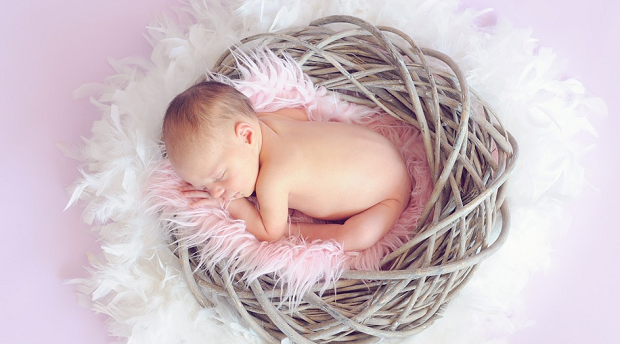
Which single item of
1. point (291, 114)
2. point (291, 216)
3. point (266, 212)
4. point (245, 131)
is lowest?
point (291, 216)

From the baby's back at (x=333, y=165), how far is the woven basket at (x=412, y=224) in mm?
118

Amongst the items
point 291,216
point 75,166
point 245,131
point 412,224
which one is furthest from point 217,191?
point 75,166

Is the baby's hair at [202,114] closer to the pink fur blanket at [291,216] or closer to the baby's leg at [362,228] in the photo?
the pink fur blanket at [291,216]

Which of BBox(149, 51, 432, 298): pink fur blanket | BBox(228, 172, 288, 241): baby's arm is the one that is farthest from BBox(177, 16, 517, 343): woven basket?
BBox(228, 172, 288, 241): baby's arm

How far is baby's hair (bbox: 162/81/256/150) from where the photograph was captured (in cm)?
132

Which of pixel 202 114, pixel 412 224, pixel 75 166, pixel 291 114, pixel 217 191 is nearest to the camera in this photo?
pixel 202 114

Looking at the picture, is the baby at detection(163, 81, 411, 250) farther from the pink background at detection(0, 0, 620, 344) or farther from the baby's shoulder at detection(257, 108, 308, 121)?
the pink background at detection(0, 0, 620, 344)

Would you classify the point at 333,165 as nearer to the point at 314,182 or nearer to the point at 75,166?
the point at 314,182

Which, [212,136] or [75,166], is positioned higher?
[212,136]

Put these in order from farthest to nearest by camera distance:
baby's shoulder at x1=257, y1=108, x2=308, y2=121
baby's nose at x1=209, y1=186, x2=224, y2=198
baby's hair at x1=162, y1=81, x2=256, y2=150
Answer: baby's shoulder at x1=257, y1=108, x2=308, y2=121
baby's nose at x1=209, y1=186, x2=224, y2=198
baby's hair at x1=162, y1=81, x2=256, y2=150

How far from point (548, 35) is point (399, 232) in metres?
0.87

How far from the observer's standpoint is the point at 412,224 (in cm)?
156

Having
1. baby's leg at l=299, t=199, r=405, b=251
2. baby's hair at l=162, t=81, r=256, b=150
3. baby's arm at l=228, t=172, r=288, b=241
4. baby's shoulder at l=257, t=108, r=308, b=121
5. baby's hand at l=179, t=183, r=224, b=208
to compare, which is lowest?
baby's leg at l=299, t=199, r=405, b=251

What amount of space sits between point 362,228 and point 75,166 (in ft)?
3.23
